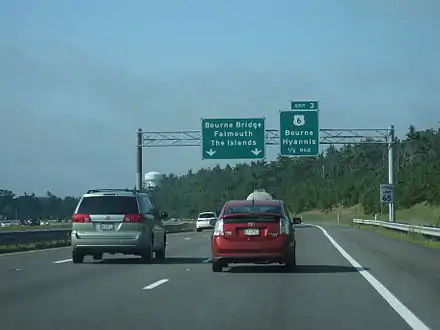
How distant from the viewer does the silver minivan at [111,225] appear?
931 inches

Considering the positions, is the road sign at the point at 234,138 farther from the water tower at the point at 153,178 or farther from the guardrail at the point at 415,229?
the water tower at the point at 153,178

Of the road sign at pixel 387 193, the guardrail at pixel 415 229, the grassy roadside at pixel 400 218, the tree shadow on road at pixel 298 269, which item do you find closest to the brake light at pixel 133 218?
the tree shadow on road at pixel 298 269

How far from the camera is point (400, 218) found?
307ft

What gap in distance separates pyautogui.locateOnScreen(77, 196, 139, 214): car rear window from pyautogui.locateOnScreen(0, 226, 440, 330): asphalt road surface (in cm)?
147

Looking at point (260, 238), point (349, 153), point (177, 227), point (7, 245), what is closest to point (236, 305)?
point (260, 238)

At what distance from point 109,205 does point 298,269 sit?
5.59 metres

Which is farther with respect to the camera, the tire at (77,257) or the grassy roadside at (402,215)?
the grassy roadside at (402,215)

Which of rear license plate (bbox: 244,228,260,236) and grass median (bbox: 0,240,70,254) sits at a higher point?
rear license plate (bbox: 244,228,260,236)

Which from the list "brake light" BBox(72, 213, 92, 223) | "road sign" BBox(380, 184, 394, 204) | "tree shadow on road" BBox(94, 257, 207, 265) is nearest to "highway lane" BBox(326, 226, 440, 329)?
"tree shadow on road" BBox(94, 257, 207, 265)

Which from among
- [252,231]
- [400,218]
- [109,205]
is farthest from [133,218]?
[400,218]

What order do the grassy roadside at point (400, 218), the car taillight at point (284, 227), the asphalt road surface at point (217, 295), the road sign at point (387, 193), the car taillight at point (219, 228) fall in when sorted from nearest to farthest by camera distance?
the asphalt road surface at point (217, 295), the car taillight at point (284, 227), the car taillight at point (219, 228), the grassy roadside at point (400, 218), the road sign at point (387, 193)

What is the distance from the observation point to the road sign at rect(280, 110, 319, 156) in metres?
50.6

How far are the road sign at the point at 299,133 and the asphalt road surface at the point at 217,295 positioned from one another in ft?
83.4

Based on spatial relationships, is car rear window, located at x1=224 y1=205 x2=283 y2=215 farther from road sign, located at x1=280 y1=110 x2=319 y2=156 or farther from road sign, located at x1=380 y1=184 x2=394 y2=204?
road sign, located at x1=380 y1=184 x2=394 y2=204
